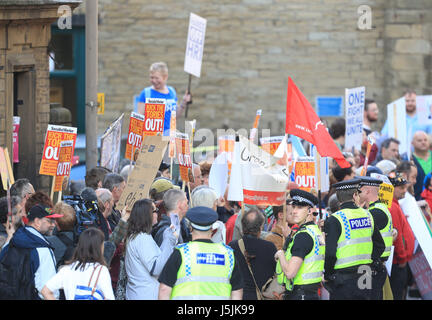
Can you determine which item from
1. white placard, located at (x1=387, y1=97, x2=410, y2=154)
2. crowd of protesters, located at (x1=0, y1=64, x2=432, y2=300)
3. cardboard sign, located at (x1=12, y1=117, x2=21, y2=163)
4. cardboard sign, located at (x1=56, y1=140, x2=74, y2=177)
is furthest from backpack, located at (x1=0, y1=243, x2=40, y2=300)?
white placard, located at (x1=387, y1=97, x2=410, y2=154)

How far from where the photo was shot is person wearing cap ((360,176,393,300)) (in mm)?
7922

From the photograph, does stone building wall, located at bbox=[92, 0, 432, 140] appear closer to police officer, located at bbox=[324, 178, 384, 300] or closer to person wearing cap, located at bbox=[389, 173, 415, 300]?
person wearing cap, located at bbox=[389, 173, 415, 300]

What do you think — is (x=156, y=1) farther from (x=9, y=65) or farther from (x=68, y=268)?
(x=68, y=268)

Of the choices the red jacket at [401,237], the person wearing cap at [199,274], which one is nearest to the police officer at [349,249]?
the red jacket at [401,237]

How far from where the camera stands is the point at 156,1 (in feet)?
64.9

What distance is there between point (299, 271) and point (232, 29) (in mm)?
13136

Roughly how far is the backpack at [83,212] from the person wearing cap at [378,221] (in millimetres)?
2423

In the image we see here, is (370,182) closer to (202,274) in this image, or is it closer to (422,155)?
(202,274)

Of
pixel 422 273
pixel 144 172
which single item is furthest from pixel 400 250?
pixel 144 172

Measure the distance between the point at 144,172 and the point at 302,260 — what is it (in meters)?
2.04

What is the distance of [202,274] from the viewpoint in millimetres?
6082

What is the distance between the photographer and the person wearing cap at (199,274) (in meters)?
6.08

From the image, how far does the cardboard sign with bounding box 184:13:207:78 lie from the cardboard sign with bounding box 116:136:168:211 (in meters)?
4.64
